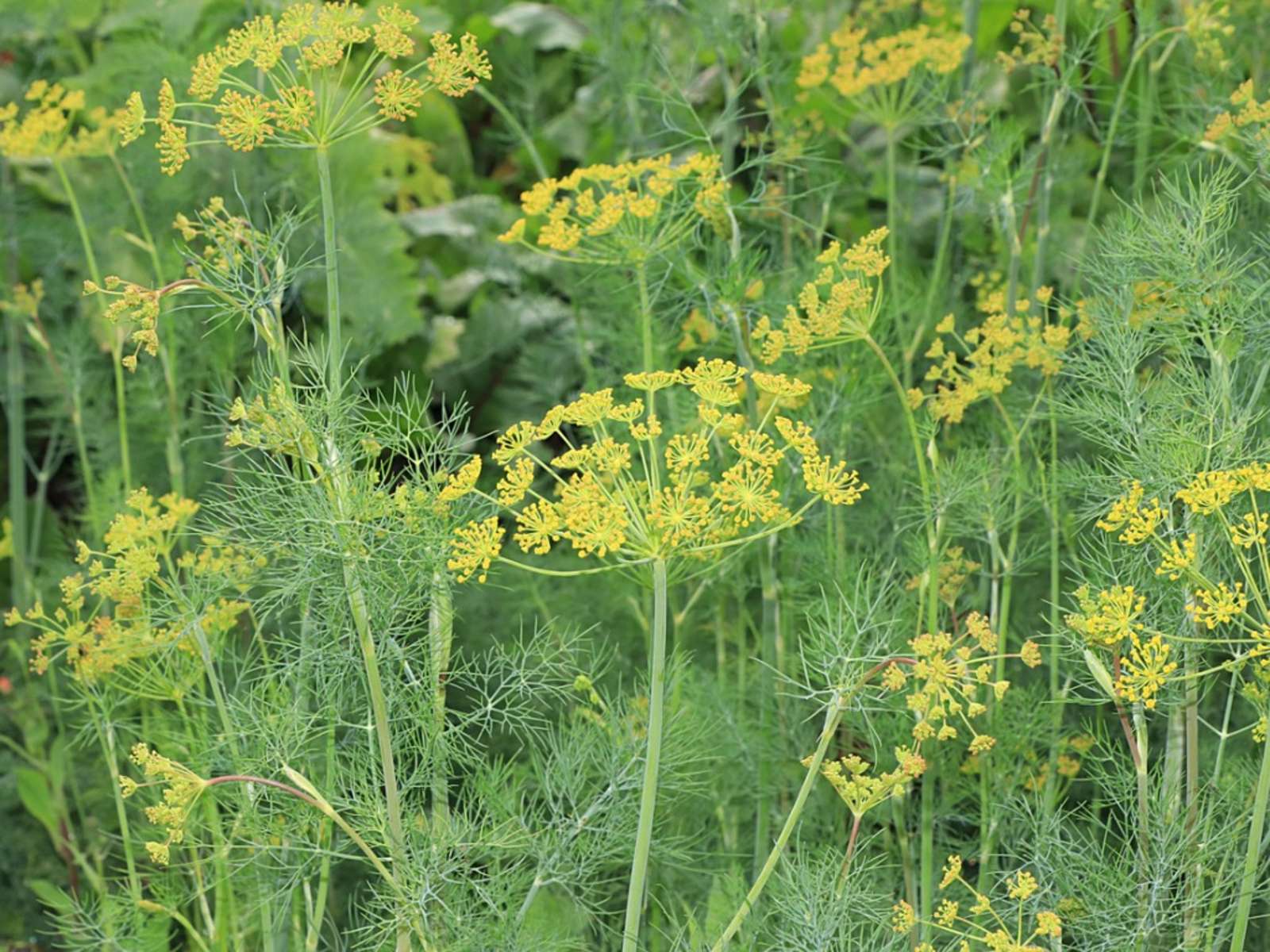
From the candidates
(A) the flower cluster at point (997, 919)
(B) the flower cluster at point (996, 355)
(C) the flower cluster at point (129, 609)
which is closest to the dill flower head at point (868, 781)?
(A) the flower cluster at point (997, 919)

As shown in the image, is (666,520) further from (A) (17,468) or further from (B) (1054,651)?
(A) (17,468)

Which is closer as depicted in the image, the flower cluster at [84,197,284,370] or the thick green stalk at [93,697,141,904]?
the flower cluster at [84,197,284,370]

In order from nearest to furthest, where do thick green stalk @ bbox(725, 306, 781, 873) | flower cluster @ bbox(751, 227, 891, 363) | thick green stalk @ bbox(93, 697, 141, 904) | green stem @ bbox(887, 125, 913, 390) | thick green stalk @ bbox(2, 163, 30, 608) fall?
1. flower cluster @ bbox(751, 227, 891, 363)
2. thick green stalk @ bbox(93, 697, 141, 904)
3. thick green stalk @ bbox(725, 306, 781, 873)
4. green stem @ bbox(887, 125, 913, 390)
5. thick green stalk @ bbox(2, 163, 30, 608)

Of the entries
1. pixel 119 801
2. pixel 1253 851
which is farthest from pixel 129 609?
pixel 1253 851

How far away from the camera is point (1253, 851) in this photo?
1.61 metres

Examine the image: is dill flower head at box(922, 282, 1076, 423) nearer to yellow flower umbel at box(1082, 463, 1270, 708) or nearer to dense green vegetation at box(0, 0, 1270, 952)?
dense green vegetation at box(0, 0, 1270, 952)

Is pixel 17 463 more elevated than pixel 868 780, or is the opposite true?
pixel 868 780

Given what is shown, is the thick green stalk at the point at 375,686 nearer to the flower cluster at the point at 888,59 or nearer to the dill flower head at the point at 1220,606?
the dill flower head at the point at 1220,606

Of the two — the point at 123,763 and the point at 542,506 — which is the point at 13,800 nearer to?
the point at 123,763

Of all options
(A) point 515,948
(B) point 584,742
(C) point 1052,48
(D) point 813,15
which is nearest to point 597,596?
(B) point 584,742

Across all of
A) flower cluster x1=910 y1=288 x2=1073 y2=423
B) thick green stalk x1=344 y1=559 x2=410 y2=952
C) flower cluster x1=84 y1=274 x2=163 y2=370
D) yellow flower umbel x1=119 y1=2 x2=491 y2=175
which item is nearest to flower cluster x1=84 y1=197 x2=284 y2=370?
flower cluster x1=84 y1=274 x2=163 y2=370

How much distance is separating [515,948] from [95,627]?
775 millimetres

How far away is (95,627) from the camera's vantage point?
2.12 m

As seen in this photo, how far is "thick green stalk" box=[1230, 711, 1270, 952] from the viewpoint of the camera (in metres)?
1.60
